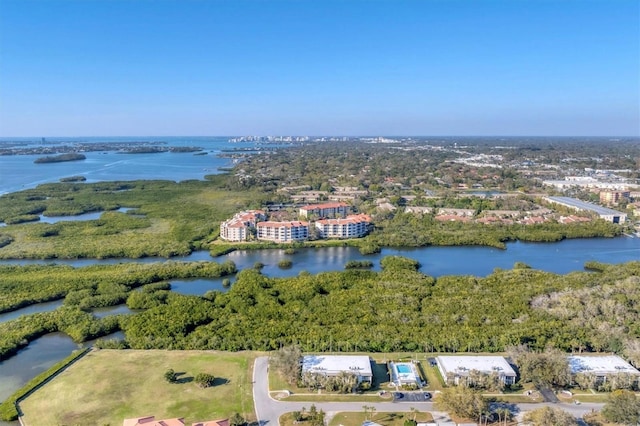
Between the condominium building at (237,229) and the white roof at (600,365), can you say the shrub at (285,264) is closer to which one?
the condominium building at (237,229)

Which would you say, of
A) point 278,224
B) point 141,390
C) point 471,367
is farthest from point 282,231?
point 471,367

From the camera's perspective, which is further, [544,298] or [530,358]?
[544,298]

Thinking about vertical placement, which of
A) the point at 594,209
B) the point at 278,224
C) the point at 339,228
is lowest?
the point at 339,228

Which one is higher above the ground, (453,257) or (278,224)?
(278,224)

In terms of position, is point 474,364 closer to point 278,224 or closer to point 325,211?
point 278,224

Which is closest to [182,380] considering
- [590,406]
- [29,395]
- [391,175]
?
[29,395]

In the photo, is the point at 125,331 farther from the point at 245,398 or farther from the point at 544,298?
the point at 544,298
